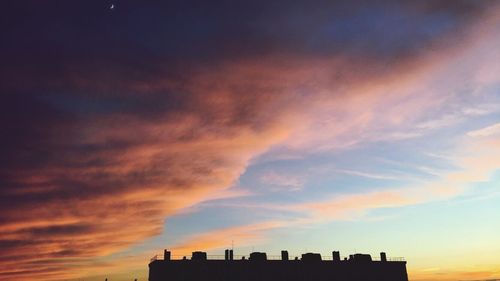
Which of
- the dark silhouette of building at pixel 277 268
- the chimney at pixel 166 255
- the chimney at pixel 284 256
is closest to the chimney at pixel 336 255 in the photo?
the dark silhouette of building at pixel 277 268

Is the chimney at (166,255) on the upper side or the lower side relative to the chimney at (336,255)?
upper

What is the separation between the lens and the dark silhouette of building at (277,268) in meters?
78.6

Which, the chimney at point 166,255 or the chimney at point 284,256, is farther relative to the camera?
the chimney at point 284,256

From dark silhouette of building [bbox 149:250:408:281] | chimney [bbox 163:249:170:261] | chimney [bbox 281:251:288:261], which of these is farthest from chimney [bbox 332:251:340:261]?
chimney [bbox 163:249:170:261]

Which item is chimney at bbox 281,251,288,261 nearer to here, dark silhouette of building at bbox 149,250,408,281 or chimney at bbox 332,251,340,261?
dark silhouette of building at bbox 149,250,408,281

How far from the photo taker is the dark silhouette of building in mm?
78562

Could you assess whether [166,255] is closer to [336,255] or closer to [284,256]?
[284,256]

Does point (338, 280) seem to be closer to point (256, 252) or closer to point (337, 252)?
point (337, 252)

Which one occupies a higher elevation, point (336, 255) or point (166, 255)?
point (166, 255)

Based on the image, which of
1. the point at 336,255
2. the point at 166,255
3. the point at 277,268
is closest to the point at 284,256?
the point at 277,268

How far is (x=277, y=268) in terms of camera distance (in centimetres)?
8469

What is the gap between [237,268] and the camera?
269 ft

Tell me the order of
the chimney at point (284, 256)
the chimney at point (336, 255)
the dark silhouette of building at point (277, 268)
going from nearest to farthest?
1. the dark silhouette of building at point (277, 268)
2. the chimney at point (284, 256)
3. the chimney at point (336, 255)

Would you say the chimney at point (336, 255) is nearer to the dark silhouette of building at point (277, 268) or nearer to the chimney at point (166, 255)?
the dark silhouette of building at point (277, 268)
